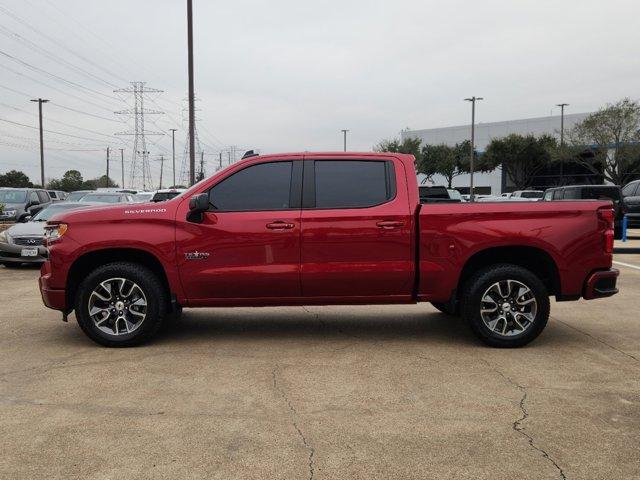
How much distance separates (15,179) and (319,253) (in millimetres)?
83988

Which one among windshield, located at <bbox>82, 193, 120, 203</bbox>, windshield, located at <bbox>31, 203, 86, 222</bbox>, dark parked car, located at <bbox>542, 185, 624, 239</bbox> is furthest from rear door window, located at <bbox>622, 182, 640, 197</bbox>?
windshield, located at <bbox>31, 203, 86, 222</bbox>

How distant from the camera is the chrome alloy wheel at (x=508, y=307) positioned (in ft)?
19.1

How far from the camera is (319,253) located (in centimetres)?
579

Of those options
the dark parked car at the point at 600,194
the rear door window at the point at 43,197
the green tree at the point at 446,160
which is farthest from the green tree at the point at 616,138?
the rear door window at the point at 43,197

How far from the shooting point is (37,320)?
720 centimetres

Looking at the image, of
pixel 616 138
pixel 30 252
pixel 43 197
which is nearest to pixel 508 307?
pixel 30 252

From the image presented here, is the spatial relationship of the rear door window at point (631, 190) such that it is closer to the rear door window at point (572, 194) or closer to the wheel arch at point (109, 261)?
the rear door window at point (572, 194)

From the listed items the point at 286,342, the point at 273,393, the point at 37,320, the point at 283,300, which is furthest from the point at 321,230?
the point at 37,320

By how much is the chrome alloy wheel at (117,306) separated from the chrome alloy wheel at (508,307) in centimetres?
339

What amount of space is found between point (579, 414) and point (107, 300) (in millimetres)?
4313

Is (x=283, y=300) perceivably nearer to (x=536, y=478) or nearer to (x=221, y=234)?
(x=221, y=234)

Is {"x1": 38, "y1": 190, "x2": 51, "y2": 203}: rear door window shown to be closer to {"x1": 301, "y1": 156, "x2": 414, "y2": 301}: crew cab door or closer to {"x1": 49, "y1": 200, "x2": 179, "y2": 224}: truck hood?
{"x1": 49, "y1": 200, "x2": 179, "y2": 224}: truck hood

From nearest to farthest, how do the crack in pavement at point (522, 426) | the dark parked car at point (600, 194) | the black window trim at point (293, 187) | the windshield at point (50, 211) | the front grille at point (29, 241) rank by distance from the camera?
the crack in pavement at point (522, 426) → the black window trim at point (293, 187) → the front grille at point (29, 241) → the windshield at point (50, 211) → the dark parked car at point (600, 194)

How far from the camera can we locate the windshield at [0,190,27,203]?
22.5m
